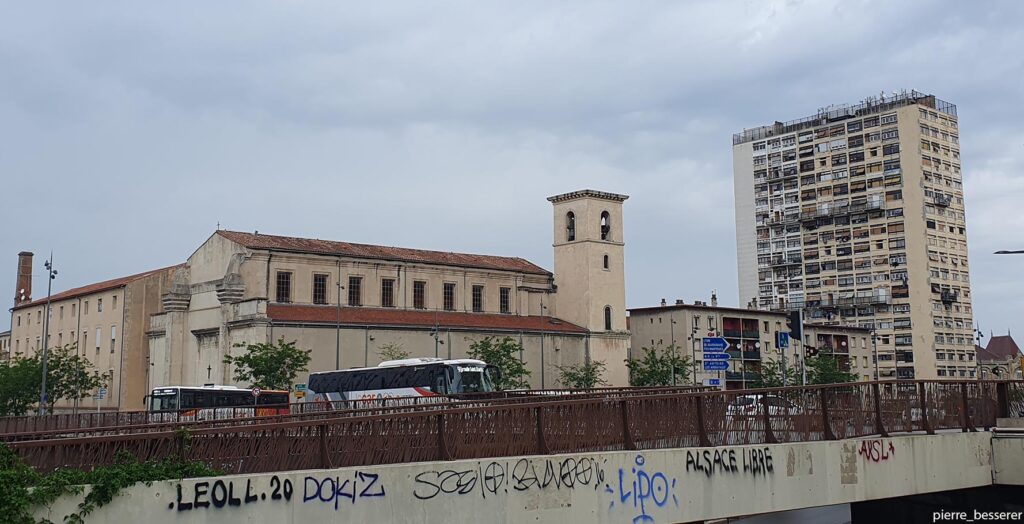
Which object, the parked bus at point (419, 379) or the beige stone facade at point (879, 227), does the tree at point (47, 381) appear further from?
the beige stone facade at point (879, 227)

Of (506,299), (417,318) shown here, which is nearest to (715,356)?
(417,318)

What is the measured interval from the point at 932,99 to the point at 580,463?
111658 millimetres

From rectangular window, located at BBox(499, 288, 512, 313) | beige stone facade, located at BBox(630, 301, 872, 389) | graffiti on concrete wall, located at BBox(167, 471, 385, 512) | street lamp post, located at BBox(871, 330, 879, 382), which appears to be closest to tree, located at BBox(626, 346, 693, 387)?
beige stone facade, located at BBox(630, 301, 872, 389)

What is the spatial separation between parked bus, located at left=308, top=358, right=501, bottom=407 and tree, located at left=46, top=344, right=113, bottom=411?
1244 inches

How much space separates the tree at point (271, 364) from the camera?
2400 inches

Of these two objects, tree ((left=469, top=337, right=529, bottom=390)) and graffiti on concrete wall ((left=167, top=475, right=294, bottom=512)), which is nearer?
graffiti on concrete wall ((left=167, top=475, right=294, bottom=512))

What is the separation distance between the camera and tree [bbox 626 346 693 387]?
274 ft

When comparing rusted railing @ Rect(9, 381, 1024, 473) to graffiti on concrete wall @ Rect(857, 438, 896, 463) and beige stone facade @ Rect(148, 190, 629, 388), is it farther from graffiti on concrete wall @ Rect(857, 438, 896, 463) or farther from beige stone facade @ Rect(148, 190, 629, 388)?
beige stone facade @ Rect(148, 190, 629, 388)

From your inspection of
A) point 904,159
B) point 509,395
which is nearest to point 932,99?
point 904,159

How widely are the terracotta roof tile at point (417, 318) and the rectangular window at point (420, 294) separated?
2.76 feet

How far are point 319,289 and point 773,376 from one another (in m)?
40.5

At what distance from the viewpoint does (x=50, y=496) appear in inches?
395

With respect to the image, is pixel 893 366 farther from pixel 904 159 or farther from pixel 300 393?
pixel 300 393

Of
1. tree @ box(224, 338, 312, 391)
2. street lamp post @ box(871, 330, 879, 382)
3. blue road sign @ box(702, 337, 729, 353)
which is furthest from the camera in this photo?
street lamp post @ box(871, 330, 879, 382)
